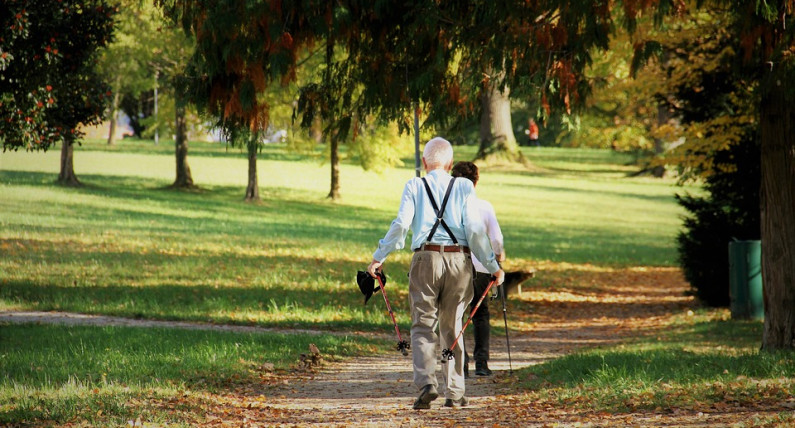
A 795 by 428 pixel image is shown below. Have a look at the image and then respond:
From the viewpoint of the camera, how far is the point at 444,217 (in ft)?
25.3

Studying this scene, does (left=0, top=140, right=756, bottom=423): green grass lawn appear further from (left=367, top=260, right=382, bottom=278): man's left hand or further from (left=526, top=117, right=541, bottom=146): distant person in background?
(left=526, top=117, right=541, bottom=146): distant person in background

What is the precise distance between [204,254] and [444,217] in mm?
15077

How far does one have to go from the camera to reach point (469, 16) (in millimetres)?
10984

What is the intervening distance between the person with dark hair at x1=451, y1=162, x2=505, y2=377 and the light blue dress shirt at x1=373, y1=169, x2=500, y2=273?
871 mm

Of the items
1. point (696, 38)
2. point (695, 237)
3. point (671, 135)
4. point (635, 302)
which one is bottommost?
point (635, 302)

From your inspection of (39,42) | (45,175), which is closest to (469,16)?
(39,42)

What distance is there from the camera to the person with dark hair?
923 centimetres

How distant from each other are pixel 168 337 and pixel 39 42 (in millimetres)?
5069

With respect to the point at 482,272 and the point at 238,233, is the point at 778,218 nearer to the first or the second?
the point at 482,272

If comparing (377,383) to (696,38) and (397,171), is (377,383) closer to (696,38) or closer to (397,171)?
(696,38)

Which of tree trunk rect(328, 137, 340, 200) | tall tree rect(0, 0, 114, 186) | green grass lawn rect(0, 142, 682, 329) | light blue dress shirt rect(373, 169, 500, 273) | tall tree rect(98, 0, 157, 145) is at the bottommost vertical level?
green grass lawn rect(0, 142, 682, 329)

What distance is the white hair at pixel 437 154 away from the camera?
789 cm

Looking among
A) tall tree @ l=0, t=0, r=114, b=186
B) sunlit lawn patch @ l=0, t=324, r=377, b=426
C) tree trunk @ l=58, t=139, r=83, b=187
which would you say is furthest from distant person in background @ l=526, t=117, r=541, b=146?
sunlit lawn patch @ l=0, t=324, r=377, b=426

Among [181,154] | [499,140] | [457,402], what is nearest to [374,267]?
[457,402]
